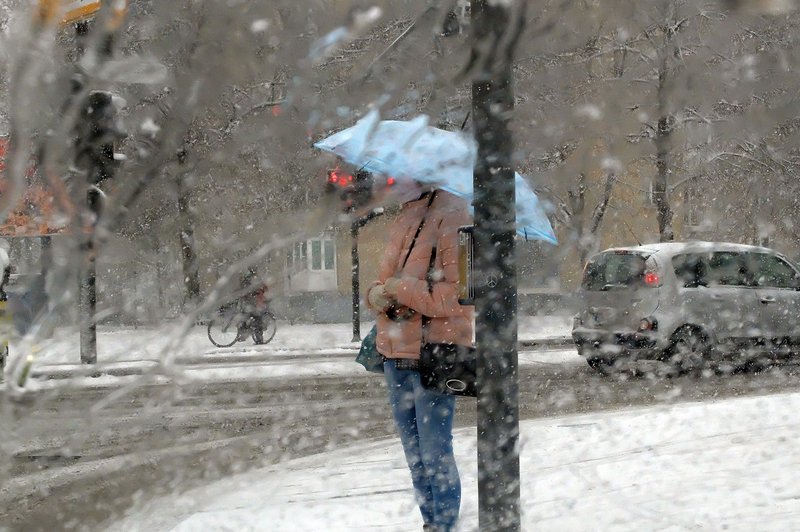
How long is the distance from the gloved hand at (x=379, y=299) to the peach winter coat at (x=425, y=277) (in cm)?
4

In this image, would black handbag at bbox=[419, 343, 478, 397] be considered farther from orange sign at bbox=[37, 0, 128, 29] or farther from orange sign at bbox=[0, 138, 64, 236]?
orange sign at bbox=[37, 0, 128, 29]

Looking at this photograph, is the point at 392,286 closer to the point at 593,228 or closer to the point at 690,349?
the point at 690,349

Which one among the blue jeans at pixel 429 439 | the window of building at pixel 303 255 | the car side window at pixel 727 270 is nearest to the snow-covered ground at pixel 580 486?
the blue jeans at pixel 429 439

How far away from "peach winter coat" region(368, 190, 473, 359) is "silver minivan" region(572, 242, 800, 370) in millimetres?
7774

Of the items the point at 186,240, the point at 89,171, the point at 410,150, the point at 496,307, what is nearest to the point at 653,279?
the point at 496,307

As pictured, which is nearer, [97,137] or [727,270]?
[97,137]

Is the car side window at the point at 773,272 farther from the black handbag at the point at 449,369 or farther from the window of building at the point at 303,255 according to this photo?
the window of building at the point at 303,255

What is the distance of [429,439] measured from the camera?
3527 mm

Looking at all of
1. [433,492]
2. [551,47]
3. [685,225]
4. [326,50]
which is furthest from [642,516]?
[685,225]

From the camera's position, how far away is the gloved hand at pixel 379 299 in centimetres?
349

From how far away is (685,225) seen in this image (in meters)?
18.9

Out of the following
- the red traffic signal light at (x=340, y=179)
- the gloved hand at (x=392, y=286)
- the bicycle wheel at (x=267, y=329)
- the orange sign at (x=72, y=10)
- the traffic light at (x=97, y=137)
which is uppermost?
the orange sign at (x=72, y=10)

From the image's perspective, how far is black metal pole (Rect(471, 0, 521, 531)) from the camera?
3.00m

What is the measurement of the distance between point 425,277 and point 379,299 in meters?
0.20
